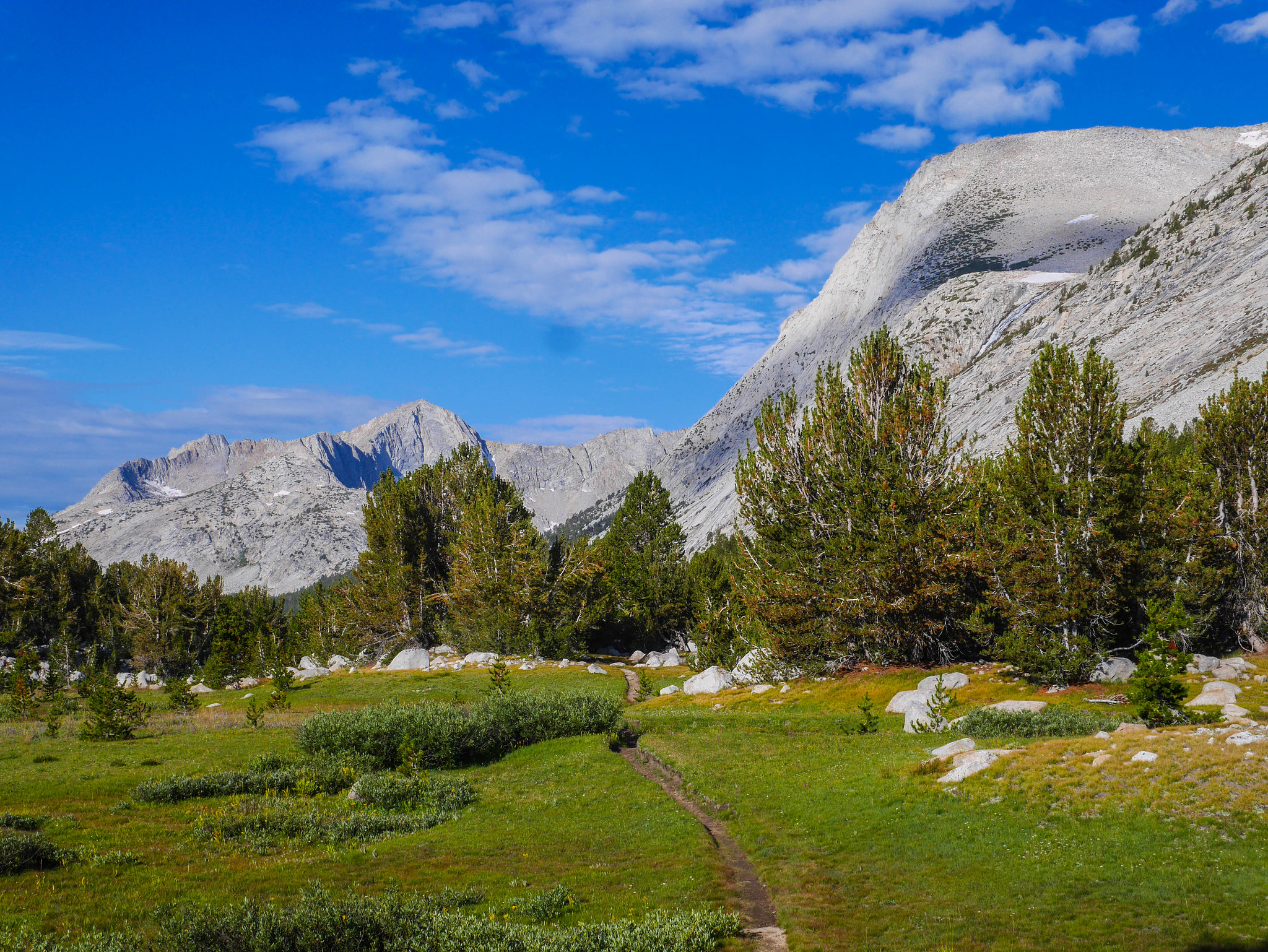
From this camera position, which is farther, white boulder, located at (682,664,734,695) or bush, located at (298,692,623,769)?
white boulder, located at (682,664,734,695)

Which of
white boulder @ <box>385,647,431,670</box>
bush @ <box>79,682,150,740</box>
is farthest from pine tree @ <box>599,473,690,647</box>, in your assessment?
bush @ <box>79,682,150,740</box>

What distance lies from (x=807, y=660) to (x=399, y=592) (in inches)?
2054

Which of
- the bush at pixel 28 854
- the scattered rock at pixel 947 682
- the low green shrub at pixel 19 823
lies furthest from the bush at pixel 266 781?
the scattered rock at pixel 947 682

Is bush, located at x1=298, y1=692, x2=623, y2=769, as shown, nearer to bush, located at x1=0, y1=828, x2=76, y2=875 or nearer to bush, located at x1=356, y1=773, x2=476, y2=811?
bush, located at x1=356, y1=773, x2=476, y2=811

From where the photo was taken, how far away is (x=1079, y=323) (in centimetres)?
16550

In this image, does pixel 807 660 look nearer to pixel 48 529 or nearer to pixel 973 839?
pixel 973 839

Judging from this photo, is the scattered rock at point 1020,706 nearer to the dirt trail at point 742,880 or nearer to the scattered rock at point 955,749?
the scattered rock at point 955,749

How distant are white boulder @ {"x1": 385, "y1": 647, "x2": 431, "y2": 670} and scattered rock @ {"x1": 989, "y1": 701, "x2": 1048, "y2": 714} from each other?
5700 centimetres

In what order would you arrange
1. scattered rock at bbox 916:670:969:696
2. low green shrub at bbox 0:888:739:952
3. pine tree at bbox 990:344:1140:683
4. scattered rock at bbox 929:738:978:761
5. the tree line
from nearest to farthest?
low green shrub at bbox 0:888:739:952
scattered rock at bbox 929:738:978:761
pine tree at bbox 990:344:1140:683
the tree line
scattered rock at bbox 916:670:969:696

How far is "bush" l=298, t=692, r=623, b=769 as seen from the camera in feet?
103

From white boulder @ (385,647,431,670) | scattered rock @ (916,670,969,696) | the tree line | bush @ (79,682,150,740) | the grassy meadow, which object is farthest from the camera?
white boulder @ (385,647,431,670)

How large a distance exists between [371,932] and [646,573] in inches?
2970

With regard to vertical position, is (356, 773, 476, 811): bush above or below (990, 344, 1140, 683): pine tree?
below

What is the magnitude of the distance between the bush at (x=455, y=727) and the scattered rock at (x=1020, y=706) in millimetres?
19558
